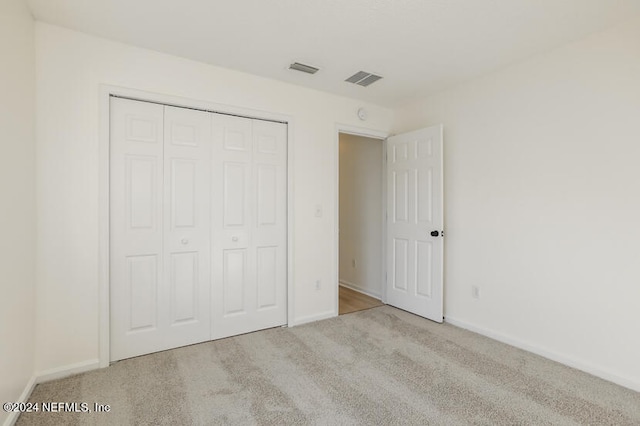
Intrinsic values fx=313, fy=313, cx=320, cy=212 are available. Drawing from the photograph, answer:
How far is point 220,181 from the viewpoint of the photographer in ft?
9.61

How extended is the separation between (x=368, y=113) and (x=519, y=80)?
158cm

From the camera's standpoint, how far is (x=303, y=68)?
2.92 metres

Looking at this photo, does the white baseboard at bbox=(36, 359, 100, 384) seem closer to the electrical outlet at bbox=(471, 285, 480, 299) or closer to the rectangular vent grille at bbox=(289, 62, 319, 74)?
the rectangular vent grille at bbox=(289, 62, 319, 74)

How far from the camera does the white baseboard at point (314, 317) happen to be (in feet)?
10.9

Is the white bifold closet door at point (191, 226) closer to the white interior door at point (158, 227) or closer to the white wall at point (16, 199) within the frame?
the white interior door at point (158, 227)

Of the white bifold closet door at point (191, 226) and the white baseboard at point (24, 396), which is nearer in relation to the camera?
the white baseboard at point (24, 396)

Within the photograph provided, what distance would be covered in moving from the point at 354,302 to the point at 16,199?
11.4 feet

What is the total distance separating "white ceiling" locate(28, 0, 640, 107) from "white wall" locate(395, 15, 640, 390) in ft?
1.02

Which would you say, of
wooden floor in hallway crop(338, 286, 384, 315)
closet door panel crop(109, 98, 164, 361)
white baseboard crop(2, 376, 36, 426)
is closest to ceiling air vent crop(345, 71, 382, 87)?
closet door panel crop(109, 98, 164, 361)

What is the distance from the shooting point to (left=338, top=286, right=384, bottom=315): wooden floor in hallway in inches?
152

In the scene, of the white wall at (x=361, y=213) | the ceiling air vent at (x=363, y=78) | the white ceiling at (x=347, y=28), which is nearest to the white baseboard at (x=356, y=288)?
the white wall at (x=361, y=213)

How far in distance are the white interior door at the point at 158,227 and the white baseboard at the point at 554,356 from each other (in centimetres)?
260

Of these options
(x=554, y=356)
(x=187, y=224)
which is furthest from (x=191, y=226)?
(x=554, y=356)

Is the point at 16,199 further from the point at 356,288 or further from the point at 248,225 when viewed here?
the point at 356,288
